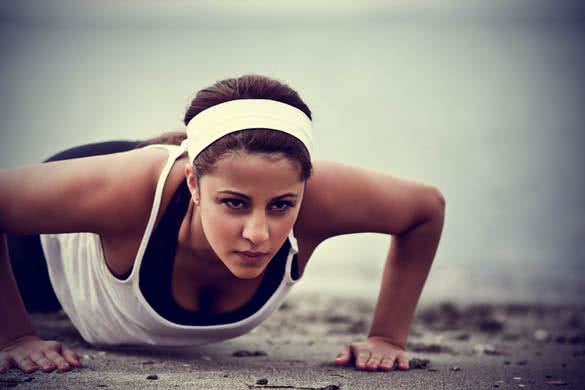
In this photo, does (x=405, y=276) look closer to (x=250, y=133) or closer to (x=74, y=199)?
(x=250, y=133)

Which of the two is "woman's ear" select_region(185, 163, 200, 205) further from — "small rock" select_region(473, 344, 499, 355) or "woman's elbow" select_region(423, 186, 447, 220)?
"small rock" select_region(473, 344, 499, 355)

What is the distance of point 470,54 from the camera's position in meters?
18.1

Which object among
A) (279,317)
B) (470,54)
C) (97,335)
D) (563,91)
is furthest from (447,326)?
(470,54)

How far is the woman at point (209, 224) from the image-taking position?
1.94 m

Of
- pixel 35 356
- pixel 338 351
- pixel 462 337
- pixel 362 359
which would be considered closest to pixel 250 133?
pixel 362 359

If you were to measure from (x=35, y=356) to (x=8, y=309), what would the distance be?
0.25 metres

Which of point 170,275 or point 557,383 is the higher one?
point 170,275

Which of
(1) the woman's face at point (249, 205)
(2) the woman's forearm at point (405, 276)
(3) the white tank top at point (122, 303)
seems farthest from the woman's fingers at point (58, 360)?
(2) the woman's forearm at point (405, 276)

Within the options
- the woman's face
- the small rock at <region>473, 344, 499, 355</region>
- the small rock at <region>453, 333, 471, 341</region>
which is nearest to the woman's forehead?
the woman's face

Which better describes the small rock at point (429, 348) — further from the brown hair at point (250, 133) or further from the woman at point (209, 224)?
the brown hair at point (250, 133)

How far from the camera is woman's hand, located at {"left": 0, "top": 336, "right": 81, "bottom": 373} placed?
6.93 ft

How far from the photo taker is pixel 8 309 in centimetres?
228

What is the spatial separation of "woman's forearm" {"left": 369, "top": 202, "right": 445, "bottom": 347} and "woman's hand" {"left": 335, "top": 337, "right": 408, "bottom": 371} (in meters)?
0.07

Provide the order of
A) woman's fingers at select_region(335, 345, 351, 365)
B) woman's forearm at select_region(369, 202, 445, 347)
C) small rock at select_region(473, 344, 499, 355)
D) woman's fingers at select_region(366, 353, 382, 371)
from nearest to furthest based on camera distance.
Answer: woman's fingers at select_region(366, 353, 382, 371)
woman's fingers at select_region(335, 345, 351, 365)
woman's forearm at select_region(369, 202, 445, 347)
small rock at select_region(473, 344, 499, 355)
